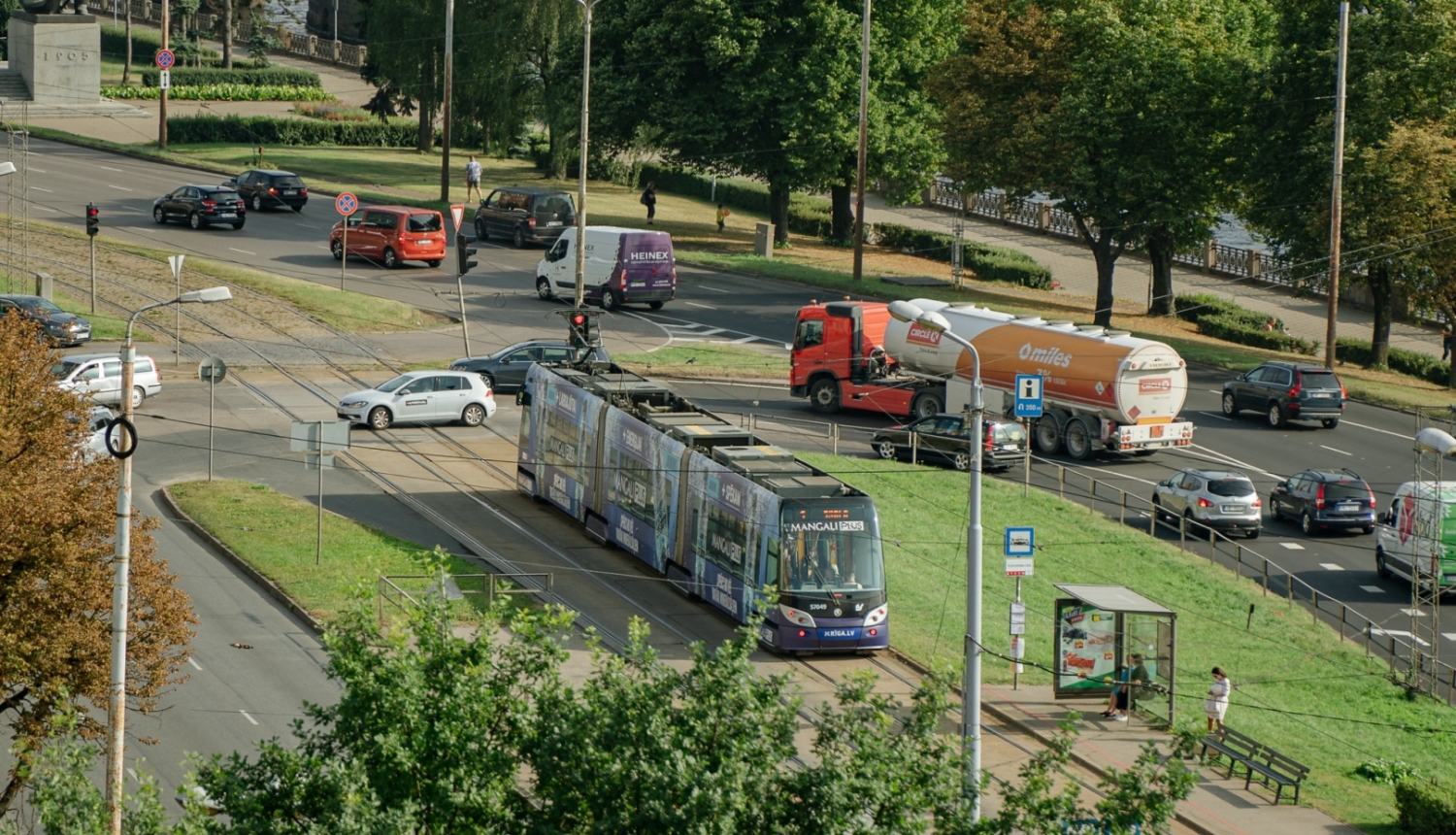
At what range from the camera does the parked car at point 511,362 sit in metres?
44.7

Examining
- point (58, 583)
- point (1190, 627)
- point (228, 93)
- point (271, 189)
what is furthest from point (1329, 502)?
point (228, 93)

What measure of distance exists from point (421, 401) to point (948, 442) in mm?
13283

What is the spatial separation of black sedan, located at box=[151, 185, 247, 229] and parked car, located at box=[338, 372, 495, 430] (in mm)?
23413

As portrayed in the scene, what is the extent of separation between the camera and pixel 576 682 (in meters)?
26.8

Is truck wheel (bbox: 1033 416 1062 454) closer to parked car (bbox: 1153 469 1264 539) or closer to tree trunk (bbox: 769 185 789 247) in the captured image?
parked car (bbox: 1153 469 1264 539)

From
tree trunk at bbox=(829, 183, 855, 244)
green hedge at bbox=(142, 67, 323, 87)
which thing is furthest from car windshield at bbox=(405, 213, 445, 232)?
green hedge at bbox=(142, 67, 323, 87)

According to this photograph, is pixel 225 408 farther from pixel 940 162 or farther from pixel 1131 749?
pixel 940 162

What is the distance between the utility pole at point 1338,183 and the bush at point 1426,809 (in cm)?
3142

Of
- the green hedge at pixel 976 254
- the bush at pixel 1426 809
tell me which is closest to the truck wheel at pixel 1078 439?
the bush at pixel 1426 809

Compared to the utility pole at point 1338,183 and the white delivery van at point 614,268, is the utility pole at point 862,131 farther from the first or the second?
the utility pole at point 1338,183

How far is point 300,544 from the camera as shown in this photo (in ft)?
106

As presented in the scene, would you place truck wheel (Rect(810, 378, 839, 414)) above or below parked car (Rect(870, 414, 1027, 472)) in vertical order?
above

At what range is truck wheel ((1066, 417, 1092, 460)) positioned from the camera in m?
43.1

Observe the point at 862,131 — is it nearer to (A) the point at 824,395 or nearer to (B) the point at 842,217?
(B) the point at 842,217
